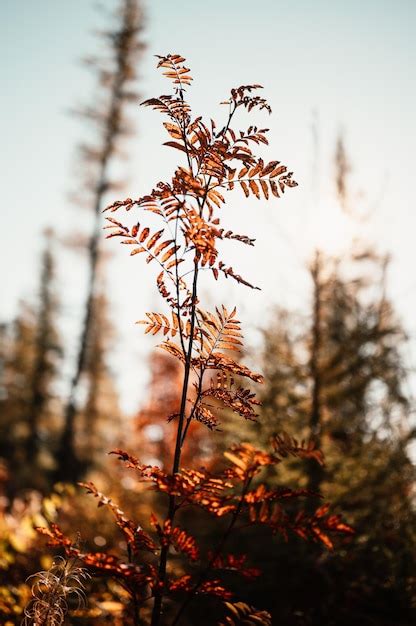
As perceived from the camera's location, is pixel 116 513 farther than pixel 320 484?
No

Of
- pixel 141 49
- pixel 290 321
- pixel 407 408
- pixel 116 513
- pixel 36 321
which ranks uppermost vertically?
pixel 141 49

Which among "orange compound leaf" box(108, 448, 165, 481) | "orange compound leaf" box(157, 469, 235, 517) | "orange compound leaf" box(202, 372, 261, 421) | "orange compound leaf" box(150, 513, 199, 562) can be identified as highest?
"orange compound leaf" box(202, 372, 261, 421)

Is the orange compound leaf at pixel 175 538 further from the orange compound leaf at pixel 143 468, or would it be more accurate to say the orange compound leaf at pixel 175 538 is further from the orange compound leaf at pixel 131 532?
the orange compound leaf at pixel 143 468

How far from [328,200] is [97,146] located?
26.4 ft

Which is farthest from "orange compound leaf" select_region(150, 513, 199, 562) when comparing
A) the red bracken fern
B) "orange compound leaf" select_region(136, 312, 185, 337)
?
"orange compound leaf" select_region(136, 312, 185, 337)

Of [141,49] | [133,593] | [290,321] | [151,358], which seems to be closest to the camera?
[133,593]

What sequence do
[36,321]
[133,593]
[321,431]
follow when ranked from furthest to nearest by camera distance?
[36,321]
[321,431]
[133,593]

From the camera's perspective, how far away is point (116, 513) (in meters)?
1.99

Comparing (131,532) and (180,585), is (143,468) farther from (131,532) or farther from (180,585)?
(180,585)

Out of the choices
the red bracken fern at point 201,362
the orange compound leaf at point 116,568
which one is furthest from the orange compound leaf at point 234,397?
the orange compound leaf at point 116,568

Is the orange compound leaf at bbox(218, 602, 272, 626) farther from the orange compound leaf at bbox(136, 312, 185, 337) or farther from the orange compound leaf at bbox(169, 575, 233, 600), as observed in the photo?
the orange compound leaf at bbox(136, 312, 185, 337)

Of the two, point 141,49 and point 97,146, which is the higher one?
point 141,49

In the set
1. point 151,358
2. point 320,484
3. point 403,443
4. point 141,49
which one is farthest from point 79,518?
point 141,49

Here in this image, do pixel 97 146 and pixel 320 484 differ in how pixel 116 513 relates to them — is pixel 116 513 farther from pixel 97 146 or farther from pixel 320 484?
pixel 97 146
